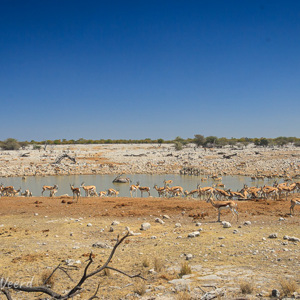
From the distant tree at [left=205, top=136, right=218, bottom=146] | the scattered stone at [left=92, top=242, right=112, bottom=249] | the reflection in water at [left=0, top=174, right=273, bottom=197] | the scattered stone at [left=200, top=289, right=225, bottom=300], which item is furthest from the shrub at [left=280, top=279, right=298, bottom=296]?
the distant tree at [left=205, top=136, right=218, bottom=146]

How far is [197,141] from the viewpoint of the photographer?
7862 centimetres

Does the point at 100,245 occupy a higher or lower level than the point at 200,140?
lower

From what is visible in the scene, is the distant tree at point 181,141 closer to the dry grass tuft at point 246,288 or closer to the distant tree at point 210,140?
the distant tree at point 210,140

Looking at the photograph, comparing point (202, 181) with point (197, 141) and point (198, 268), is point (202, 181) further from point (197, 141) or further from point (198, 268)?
point (197, 141)

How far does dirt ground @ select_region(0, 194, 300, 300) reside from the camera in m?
5.72

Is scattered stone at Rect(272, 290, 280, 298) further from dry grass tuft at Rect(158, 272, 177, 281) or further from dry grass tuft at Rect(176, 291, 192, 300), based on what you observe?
dry grass tuft at Rect(158, 272, 177, 281)

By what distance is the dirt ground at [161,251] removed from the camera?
572 cm

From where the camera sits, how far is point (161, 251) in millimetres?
8133

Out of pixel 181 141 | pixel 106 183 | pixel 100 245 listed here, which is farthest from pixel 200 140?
pixel 100 245

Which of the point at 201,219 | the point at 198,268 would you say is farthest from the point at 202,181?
the point at 198,268

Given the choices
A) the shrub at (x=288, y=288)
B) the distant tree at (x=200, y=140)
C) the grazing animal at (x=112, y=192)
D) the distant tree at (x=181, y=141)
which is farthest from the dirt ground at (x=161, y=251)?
the distant tree at (x=181, y=141)

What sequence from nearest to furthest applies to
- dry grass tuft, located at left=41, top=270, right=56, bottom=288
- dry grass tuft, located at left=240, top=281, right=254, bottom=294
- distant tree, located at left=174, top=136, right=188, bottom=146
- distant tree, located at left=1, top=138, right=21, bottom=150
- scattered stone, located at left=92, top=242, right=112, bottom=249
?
dry grass tuft, located at left=240, top=281, right=254, bottom=294, dry grass tuft, located at left=41, top=270, right=56, bottom=288, scattered stone, located at left=92, top=242, right=112, bottom=249, distant tree, located at left=1, top=138, right=21, bottom=150, distant tree, located at left=174, top=136, right=188, bottom=146

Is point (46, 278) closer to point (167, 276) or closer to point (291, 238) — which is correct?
point (167, 276)

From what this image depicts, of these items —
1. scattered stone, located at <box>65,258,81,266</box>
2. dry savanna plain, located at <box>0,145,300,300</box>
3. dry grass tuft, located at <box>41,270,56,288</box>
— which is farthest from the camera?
scattered stone, located at <box>65,258,81,266</box>
